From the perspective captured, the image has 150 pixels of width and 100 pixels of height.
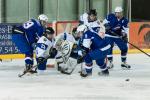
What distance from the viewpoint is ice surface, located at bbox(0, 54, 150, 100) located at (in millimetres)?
8156

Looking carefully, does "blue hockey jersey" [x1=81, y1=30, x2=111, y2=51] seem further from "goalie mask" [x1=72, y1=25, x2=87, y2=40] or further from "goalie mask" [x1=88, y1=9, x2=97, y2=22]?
"goalie mask" [x1=88, y1=9, x2=97, y2=22]

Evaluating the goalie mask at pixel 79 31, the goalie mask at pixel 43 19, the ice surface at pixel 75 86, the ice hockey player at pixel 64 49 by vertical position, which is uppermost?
the goalie mask at pixel 43 19

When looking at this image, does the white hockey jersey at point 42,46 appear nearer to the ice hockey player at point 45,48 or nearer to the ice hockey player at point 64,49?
the ice hockey player at point 45,48

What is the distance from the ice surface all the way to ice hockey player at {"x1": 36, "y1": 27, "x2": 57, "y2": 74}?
30cm

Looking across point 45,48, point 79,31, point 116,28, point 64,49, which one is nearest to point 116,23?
point 116,28

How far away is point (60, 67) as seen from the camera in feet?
35.9

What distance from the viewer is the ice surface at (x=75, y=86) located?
8.16m

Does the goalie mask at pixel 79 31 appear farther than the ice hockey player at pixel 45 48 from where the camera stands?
No

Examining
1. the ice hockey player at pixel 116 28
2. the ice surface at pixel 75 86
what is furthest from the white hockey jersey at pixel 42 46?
the ice hockey player at pixel 116 28

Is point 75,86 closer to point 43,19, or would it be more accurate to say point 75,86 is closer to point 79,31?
point 79,31

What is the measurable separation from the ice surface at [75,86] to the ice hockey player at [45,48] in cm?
30

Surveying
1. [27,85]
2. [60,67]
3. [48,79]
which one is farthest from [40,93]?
[60,67]

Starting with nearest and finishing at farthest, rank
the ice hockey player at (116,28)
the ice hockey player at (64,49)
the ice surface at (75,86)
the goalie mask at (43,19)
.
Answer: the ice surface at (75,86)
the goalie mask at (43,19)
the ice hockey player at (64,49)
the ice hockey player at (116,28)

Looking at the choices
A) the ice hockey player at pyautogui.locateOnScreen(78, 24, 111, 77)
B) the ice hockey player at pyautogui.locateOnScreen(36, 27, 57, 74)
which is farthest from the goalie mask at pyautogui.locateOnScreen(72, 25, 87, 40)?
the ice hockey player at pyautogui.locateOnScreen(36, 27, 57, 74)
